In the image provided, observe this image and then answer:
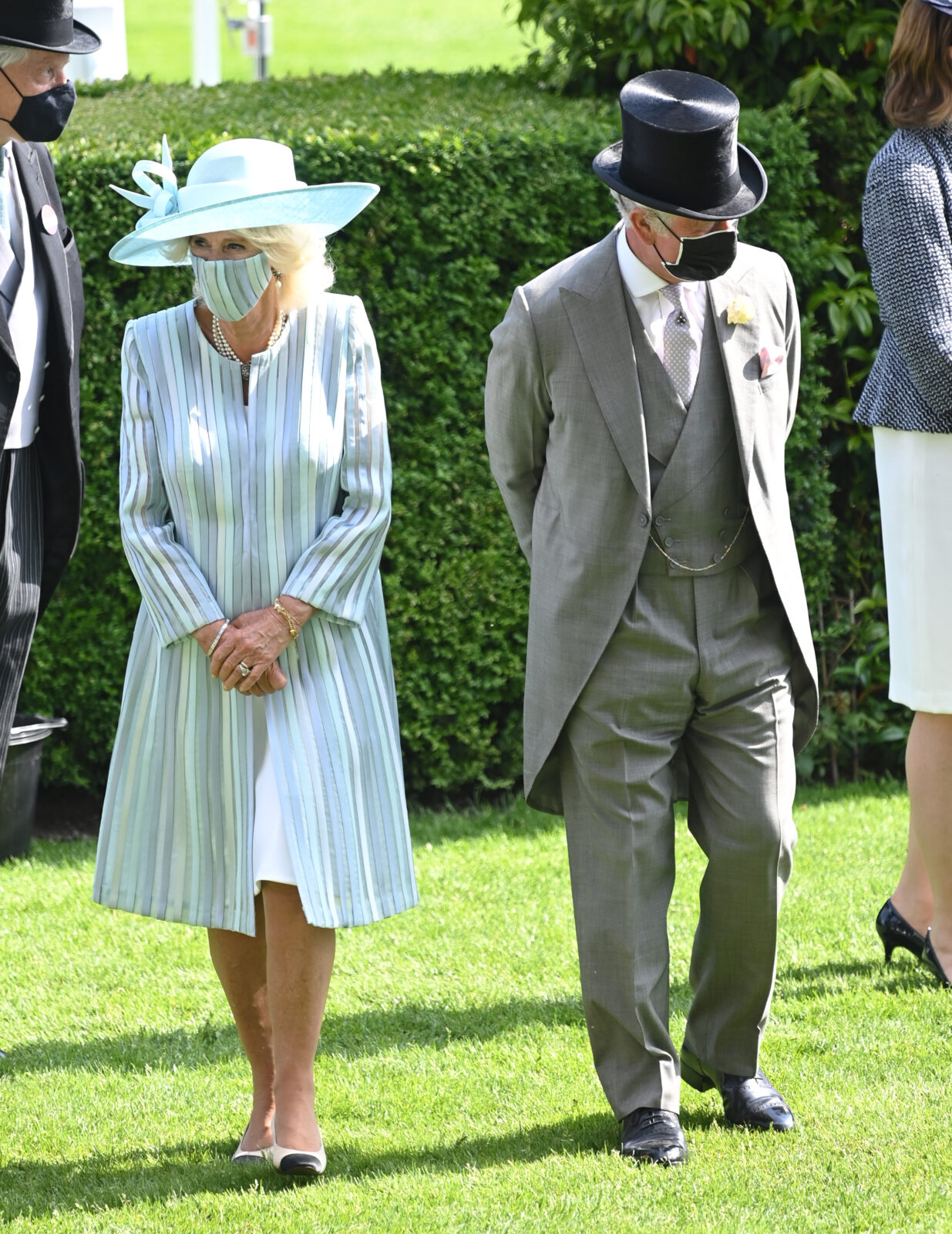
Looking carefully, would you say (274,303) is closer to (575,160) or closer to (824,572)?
(575,160)

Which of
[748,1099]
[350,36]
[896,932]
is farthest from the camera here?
[350,36]

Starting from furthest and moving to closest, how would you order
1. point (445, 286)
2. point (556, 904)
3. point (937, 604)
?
point (445, 286) < point (556, 904) < point (937, 604)

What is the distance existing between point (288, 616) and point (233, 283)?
72 cm

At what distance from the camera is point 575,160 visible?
6102 millimetres

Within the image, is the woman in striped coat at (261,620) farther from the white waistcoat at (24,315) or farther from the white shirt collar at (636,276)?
the white shirt collar at (636,276)

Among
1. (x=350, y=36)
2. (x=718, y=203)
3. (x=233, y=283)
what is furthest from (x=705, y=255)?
(x=350, y=36)

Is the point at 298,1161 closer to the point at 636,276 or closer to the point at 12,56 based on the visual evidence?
the point at 636,276

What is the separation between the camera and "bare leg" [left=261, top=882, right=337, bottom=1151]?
3572mm

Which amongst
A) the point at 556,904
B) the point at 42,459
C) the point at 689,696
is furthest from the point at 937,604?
the point at 42,459

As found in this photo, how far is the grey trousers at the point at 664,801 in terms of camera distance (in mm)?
3586

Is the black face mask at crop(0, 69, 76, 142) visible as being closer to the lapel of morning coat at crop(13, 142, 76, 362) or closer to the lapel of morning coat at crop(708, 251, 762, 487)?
the lapel of morning coat at crop(13, 142, 76, 362)

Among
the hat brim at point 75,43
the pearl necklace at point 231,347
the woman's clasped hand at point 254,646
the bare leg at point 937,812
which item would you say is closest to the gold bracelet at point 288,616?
the woman's clasped hand at point 254,646

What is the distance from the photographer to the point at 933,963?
4535 millimetres

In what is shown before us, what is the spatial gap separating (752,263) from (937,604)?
1.24 m
